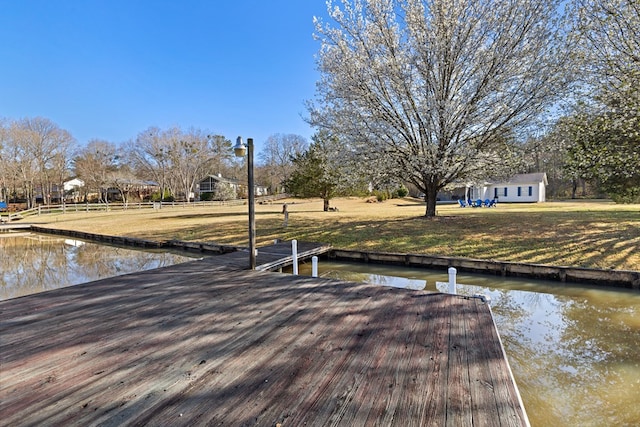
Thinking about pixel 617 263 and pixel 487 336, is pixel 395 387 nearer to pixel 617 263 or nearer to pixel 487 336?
pixel 487 336

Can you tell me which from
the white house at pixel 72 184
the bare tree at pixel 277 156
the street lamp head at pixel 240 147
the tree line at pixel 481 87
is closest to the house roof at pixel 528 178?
the tree line at pixel 481 87

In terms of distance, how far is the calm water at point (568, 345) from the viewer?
2.48 m

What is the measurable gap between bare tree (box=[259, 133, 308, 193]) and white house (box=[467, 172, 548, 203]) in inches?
1075

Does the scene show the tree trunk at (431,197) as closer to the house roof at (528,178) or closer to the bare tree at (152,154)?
the house roof at (528,178)

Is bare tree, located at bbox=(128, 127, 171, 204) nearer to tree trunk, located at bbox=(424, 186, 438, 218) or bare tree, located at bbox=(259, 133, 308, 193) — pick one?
bare tree, located at bbox=(259, 133, 308, 193)

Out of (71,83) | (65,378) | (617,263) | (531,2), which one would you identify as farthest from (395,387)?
(71,83)

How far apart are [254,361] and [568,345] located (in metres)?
3.65

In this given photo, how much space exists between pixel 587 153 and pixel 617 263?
3.60 meters

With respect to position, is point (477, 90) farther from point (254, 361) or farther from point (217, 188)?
point (217, 188)

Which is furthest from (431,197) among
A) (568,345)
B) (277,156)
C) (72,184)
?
(72,184)

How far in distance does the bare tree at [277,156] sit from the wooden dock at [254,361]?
4438cm

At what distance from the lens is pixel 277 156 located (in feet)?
160

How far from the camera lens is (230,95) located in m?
23.0

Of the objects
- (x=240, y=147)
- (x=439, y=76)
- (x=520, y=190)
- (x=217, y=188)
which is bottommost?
(x=520, y=190)
